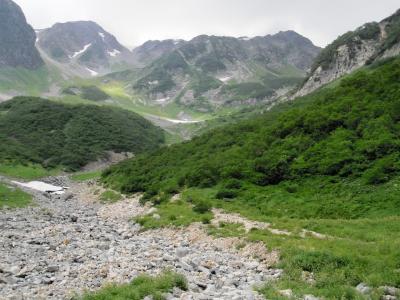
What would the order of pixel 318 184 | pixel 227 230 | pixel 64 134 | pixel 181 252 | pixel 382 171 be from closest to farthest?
pixel 181 252
pixel 227 230
pixel 382 171
pixel 318 184
pixel 64 134

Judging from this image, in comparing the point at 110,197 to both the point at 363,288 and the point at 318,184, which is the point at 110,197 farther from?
the point at 363,288

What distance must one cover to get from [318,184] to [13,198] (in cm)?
4041

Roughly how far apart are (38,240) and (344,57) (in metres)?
162

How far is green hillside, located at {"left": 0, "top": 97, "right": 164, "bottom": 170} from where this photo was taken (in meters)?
113

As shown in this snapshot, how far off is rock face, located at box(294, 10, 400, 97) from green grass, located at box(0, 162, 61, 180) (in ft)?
337

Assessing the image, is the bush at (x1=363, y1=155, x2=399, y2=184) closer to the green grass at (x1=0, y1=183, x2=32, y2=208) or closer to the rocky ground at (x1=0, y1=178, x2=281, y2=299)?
the rocky ground at (x1=0, y1=178, x2=281, y2=299)

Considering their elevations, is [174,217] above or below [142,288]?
below

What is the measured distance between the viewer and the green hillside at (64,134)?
113m

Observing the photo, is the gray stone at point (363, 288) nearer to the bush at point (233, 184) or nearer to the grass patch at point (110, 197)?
the bush at point (233, 184)

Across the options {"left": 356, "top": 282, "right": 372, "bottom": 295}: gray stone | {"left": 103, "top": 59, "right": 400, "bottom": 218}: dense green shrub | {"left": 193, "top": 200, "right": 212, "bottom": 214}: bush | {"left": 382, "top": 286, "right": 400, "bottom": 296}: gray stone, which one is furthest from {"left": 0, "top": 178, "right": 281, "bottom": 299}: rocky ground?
{"left": 103, "top": 59, "right": 400, "bottom": 218}: dense green shrub

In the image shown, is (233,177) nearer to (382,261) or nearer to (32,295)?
(382,261)

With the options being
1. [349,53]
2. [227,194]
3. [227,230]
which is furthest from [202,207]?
[349,53]

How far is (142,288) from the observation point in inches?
600

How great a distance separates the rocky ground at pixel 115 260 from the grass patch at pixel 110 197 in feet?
57.9
